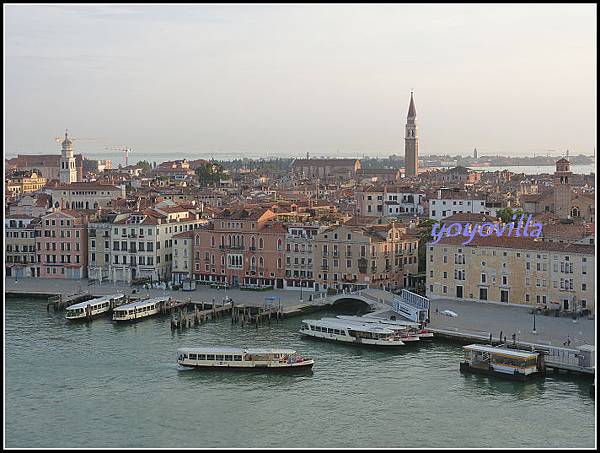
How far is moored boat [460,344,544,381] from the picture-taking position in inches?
556

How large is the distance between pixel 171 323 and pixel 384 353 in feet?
15.0

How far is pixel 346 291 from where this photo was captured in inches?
849

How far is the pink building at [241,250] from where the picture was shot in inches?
898

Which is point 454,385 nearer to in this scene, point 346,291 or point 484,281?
point 484,281

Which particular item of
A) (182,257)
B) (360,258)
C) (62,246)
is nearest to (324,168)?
(62,246)

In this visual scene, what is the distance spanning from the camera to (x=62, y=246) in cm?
2511

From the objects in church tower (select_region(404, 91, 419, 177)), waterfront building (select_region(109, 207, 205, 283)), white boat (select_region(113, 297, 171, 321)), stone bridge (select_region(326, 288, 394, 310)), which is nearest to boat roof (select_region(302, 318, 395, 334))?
stone bridge (select_region(326, 288, 394, 310))

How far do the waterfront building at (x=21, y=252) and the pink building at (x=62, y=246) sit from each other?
258mm

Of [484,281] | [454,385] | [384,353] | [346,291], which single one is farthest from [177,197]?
[454,385]

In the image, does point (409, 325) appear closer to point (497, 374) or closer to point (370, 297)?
point (497, 374)

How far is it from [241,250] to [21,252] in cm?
628

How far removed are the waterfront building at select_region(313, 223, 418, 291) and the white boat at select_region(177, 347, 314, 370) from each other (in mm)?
6646

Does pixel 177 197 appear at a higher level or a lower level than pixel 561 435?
higher

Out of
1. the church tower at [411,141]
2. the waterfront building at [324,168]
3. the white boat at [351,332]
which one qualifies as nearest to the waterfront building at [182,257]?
the white boat at [351,332]
